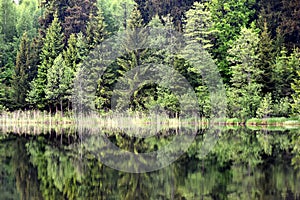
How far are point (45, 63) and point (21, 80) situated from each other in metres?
2.42

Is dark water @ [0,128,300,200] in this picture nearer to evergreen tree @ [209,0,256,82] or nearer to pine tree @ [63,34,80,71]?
pine tree @ [63,34,80,71]

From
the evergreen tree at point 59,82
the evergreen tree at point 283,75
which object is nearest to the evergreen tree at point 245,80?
the evergreen tree at point 283,75

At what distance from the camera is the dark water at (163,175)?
1105 cm

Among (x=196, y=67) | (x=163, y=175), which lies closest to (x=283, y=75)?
(x=196, y=67)

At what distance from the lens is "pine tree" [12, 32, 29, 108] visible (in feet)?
138

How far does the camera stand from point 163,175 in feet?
44.0

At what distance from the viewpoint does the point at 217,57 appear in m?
43.3

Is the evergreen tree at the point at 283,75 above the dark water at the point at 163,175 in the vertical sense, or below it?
above

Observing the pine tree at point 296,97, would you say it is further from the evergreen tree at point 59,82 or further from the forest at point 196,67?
the evergreen tree at point 59,82

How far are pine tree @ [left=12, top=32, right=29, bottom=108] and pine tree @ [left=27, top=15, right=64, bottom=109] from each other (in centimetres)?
69

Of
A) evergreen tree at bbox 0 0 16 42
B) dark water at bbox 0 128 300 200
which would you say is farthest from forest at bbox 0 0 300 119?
dark water at bbox 0 128 300 200

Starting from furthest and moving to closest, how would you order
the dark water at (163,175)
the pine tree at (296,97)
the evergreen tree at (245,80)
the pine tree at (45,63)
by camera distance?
the pine tree at (45,63) < the evergreen tree at (245,80) < the pine tree at (296,97) < the dark water at (163,175)

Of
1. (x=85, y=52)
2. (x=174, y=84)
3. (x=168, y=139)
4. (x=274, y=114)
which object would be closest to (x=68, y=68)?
(x=85, y=52)

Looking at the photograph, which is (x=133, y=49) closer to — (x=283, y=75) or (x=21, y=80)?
(x=21, y=80)
